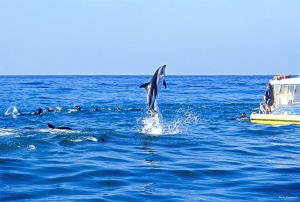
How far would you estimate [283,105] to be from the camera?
28.1m

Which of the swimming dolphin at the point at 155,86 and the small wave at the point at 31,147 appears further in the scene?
the swimming dolphin at the point at 155,86

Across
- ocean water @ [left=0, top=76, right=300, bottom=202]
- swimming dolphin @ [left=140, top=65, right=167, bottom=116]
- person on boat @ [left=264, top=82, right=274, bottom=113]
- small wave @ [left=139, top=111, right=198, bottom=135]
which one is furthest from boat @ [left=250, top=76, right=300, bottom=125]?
swimming dolphin @ [left=140, top=65, right=167, bottom=116]

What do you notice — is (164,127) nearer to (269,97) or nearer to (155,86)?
(269,97)

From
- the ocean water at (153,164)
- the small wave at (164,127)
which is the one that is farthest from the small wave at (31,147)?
the small wave at (164,127)

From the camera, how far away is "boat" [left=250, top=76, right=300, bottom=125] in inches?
1045

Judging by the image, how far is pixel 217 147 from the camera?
63.0 ft

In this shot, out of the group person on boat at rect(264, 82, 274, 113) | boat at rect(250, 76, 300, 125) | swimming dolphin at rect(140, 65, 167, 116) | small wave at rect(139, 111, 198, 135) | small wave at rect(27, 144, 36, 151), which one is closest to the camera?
small wave at rect(27, 144, 36, 151)

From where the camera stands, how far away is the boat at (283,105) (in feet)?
87.1

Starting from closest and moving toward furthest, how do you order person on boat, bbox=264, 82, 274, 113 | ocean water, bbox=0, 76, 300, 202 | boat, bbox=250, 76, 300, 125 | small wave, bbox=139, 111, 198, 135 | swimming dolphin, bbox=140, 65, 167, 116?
ocean water, bbox=0, 76, 300, 202 < swimming dolphin, bbox=140, 65, 167, 116 < small wave, bbox=139, 111, 198, 135 < boat, bbox=250, 76, 300, 125 < person on boat, bbox=264, 82, 274, 113

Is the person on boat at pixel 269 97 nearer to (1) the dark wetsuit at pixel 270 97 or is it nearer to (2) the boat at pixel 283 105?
(1) the dark wetsuit at pixel 270 97

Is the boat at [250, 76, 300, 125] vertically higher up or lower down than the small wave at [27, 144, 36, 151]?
higher up

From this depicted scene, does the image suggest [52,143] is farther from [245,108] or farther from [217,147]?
[245,108]

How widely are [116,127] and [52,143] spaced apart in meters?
7.31

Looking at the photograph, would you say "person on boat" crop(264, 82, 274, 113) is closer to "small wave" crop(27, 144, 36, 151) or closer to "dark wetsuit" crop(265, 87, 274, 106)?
"dark wetsuit" crop(265, 87, 274, 106)
